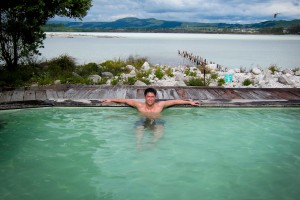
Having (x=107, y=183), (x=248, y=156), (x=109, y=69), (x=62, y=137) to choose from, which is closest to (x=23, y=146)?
(x=62, y=137)

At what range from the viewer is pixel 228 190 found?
5.29 metres

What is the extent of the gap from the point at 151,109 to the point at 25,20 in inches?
307

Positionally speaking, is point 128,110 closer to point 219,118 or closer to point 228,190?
point 219,118

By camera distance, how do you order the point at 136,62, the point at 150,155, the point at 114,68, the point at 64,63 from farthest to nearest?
Result: the point at 136,62 → the point at 114,68 → the point at 64,63 → the point at 150,155

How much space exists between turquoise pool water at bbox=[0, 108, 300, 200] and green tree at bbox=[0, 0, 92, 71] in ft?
14.0

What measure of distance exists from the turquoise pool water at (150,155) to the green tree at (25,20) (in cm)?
427

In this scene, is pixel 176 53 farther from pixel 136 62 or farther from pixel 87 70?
pixel 87 70

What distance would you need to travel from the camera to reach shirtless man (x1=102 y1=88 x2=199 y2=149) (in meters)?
7.89

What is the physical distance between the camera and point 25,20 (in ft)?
42.6

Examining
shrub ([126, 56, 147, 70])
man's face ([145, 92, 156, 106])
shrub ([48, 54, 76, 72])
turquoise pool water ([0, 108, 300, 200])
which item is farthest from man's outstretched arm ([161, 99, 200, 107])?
shrub ([126, 56, 147, 70])

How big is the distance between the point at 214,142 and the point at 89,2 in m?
7.73

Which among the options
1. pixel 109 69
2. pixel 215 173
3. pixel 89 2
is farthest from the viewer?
pixel 109 69

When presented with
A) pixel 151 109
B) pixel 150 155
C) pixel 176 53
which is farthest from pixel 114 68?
pixel 176 53

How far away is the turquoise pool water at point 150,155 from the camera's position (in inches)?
207
